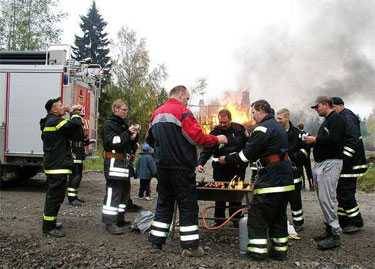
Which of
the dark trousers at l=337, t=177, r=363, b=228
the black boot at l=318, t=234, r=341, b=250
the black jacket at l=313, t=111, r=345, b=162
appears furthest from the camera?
the dark trousers at l=337, t=177, r=363, b=228

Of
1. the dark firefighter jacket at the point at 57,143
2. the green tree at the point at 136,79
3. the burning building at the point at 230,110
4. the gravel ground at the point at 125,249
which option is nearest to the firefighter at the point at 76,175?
the gravel ground at the point at 125,249

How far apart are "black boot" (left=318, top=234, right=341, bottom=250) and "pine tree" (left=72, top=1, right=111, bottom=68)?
48.3 m

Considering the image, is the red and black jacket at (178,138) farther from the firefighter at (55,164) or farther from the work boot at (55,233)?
the work boot at (55,233)

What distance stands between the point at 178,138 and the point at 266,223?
1474mm

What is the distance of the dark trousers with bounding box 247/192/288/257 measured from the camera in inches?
221

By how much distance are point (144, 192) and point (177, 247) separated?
4.75m

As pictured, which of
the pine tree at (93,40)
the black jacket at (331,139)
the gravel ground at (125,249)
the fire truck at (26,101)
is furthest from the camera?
the pine tree at (93,40)

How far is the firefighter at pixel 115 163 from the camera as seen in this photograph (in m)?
6.82

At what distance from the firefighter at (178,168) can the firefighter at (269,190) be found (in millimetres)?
592

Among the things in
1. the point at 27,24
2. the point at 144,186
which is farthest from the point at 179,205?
the point at 27,24

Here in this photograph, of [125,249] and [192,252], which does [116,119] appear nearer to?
[125,249]

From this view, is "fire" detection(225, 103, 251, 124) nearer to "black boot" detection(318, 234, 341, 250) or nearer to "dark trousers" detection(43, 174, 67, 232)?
"black boot" detection(318, 234, 341, 250)

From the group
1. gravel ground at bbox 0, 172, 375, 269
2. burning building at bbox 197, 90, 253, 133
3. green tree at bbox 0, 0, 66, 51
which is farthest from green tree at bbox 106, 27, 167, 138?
gravel ground at bbox 0, 172, 375, 269

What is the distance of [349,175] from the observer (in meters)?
7.13
